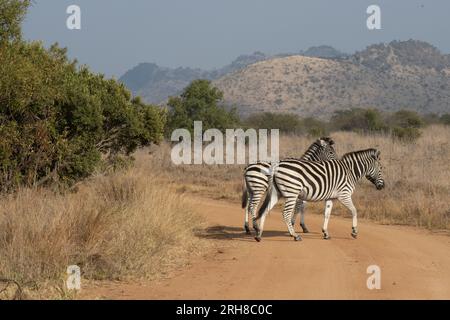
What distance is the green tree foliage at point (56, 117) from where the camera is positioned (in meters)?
11.5

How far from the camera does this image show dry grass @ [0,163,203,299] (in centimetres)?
841

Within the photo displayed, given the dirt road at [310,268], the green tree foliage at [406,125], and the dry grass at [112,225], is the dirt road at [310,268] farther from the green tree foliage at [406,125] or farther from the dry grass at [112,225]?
the green tree foliage at [406,125]

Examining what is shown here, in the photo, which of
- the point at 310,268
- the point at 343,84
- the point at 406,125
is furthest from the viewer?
the point at 343,84

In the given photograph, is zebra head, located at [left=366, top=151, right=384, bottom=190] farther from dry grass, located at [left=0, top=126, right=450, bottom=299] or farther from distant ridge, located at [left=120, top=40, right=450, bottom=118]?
distant ridge, located at [left=120, top=40, right=450, bottom=118]

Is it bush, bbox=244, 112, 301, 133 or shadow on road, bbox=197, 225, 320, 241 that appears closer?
shadow on road, bbox=197, 225, 320, 241

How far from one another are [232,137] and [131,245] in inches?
967

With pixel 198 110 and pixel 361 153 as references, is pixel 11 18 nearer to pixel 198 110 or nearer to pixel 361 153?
pixel 361 153

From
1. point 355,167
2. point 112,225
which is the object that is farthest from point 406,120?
point 112,225

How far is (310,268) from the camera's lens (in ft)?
32.0

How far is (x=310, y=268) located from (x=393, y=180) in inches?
464

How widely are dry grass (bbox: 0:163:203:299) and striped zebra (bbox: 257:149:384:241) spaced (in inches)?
74.0

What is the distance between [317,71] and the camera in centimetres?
9994

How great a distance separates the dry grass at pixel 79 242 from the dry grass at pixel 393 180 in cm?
640

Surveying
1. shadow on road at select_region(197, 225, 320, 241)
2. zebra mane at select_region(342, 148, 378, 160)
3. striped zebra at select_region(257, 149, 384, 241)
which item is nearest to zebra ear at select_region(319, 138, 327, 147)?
zebra mane at select_region(342, 148, 378, 160)
